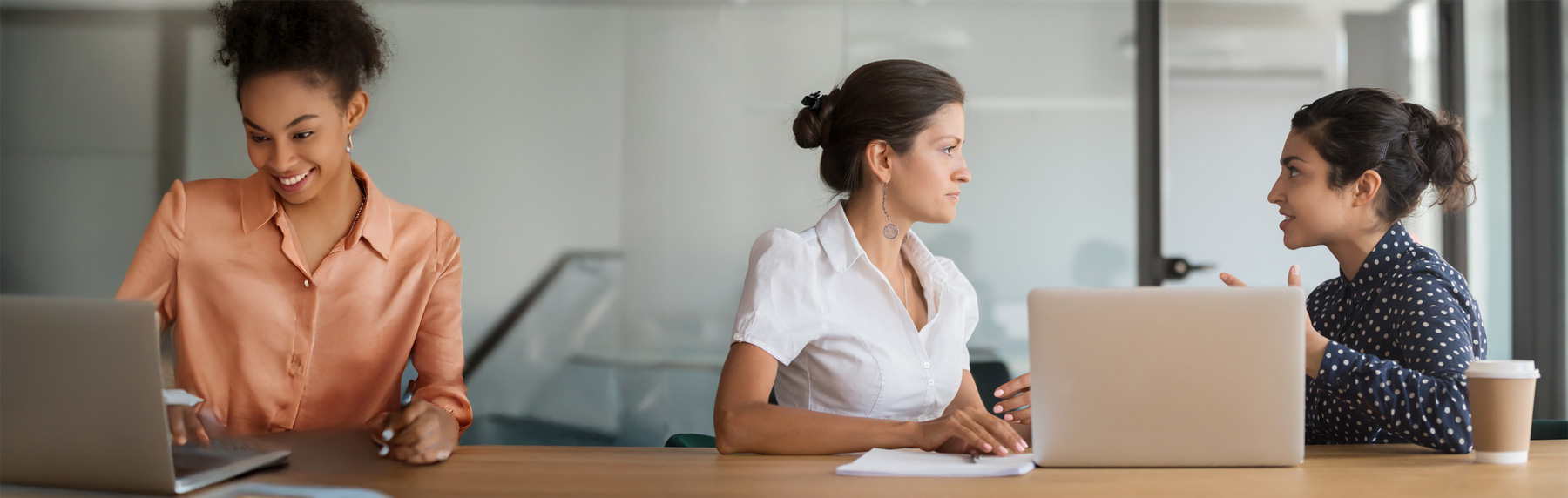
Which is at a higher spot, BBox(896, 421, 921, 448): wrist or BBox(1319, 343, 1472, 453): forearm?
BBox(1319, 343, 1472, 453): forearm

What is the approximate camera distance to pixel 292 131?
1525mm

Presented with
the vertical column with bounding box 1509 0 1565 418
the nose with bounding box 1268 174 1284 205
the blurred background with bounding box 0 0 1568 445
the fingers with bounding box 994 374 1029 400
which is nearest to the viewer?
the fingers with bounding box 994 374 1029 400

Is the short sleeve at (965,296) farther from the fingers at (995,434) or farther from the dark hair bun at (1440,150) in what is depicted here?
the dark hair bun at (1440,150)

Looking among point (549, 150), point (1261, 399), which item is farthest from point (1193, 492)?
point (549, 150)

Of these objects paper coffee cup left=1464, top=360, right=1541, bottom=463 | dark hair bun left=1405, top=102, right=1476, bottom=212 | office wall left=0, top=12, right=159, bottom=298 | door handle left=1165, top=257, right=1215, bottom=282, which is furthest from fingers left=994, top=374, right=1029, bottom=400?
office wall left=0, top=12, right=159, bottom=298

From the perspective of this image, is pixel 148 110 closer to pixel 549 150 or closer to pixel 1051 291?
pixel 549 150

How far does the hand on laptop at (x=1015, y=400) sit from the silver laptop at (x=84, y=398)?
107 centimetres

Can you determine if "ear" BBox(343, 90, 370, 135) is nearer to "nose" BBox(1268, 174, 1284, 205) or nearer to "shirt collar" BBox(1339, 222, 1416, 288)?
"nose" BBox(1268, 174, 1284, 205)

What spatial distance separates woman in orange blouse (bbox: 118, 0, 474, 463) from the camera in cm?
154

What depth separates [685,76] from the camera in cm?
311

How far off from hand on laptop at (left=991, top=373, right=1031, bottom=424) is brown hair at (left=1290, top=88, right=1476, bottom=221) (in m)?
0.67

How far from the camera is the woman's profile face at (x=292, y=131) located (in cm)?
152

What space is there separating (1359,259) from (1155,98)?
1486 mm

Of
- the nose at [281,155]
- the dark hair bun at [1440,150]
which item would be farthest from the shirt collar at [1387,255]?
the nose at [281,155]
